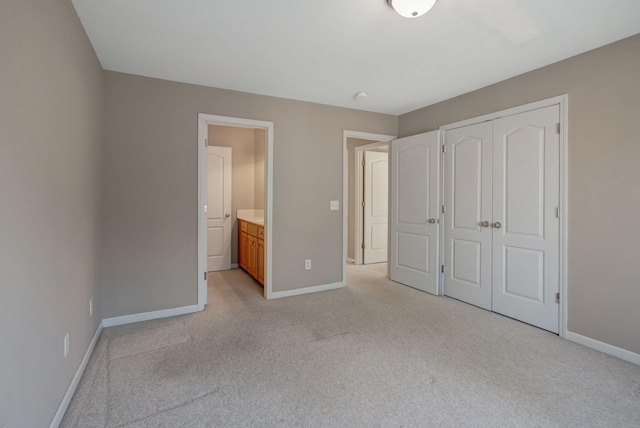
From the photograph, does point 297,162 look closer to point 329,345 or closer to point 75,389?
point 329,345

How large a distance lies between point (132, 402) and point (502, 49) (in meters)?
3.57

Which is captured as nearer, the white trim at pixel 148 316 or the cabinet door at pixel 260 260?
the white trim at pixel 148 316

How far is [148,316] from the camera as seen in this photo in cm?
301

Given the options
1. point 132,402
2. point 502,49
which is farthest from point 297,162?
point 132,402

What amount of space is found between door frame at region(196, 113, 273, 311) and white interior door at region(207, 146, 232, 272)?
1.70 meters

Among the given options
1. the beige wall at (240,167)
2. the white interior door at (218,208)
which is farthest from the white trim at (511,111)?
the white interior door at (218,208)

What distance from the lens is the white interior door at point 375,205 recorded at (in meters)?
5.54

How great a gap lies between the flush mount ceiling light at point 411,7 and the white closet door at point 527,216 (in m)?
1.70

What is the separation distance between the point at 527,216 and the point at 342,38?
233cm

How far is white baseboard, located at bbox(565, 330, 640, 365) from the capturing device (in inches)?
88.7

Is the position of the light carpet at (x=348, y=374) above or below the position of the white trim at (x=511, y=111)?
below

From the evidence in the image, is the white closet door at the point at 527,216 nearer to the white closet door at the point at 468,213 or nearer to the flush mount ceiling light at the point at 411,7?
the white closet door at the point at 468,213

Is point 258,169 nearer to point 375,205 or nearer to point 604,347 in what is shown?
point 375,205

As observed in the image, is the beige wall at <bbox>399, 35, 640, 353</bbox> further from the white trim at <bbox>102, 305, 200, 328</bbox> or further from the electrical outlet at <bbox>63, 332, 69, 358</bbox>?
the electrical outlet at <bbox>63, 332, 69, 358</bbox>
